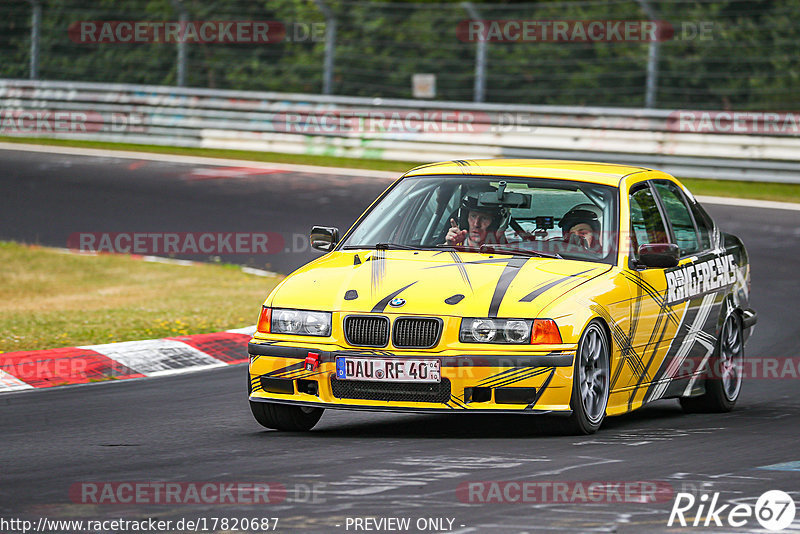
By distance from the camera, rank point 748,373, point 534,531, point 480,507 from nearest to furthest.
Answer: point 534,531 → point 480,507 → point 748,373

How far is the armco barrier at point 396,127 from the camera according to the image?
72.2 feet

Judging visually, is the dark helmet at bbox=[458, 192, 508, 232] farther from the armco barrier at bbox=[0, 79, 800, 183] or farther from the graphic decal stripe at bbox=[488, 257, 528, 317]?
the armco barrier at bbox=[0, 79, 800, 183]

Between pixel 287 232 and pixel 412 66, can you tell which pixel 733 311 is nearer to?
pixel 287 232

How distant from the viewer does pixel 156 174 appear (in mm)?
23234

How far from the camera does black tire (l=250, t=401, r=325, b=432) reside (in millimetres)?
7816

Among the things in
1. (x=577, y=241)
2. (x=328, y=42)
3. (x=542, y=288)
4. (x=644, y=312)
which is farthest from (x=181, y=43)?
(x=542, y=288)

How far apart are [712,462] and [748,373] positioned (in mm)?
4278

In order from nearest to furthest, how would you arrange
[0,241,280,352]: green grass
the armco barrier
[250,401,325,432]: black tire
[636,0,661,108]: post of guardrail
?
[250,401,325,432]: black tire → [0,241,280,352]: green grass → the armco barrier → [636,0,661,108]: post of guardrail

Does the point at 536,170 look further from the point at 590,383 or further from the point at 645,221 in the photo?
the point at 590,383

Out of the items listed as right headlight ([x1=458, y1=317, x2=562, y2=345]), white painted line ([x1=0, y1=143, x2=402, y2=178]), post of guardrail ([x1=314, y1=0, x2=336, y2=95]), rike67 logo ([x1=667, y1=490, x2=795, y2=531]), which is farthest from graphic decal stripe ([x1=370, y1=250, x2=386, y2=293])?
post of guardrail ([x1=314, y1=0, x2=336, y2=95])

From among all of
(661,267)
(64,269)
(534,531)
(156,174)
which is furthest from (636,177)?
(156,174)

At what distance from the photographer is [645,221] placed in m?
8.70

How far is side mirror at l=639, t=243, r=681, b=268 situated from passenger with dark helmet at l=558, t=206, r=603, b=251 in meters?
0.25

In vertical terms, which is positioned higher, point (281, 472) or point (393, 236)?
point (393, 236)
